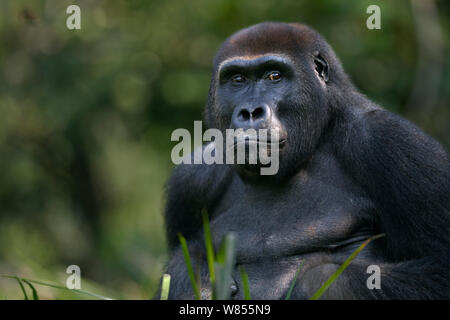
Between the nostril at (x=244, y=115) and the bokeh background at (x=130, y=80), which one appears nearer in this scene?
the nostril at (x=244, y=115)

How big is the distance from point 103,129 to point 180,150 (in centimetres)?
132

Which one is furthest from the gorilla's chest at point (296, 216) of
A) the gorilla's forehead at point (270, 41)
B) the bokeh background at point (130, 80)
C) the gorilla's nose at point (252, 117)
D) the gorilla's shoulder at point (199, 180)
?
the bokeh background at point (130, 80)

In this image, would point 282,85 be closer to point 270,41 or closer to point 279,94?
point 279,94

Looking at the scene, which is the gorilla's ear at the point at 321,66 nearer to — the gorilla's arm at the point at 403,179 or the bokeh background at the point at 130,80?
the gorilla's arm at the point at 403,179

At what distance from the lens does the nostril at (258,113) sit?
13.7 ft

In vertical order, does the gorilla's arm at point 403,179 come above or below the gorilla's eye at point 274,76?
below

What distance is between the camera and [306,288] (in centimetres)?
391

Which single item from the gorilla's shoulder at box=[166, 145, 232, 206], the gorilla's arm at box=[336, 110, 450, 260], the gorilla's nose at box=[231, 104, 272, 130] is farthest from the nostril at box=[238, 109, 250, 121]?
the gorilla's shoulder at box=[166, 145, 232, 206]

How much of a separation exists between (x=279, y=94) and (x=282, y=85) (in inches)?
3.3

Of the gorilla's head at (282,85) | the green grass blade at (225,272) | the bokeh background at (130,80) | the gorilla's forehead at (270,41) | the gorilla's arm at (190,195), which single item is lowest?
the green grass blade at (225,272)

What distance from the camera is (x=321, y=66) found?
4.70 m

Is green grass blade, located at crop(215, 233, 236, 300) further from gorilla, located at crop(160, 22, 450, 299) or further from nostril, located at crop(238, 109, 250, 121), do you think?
nostril, located at crop(238, 109, 250, 121)
